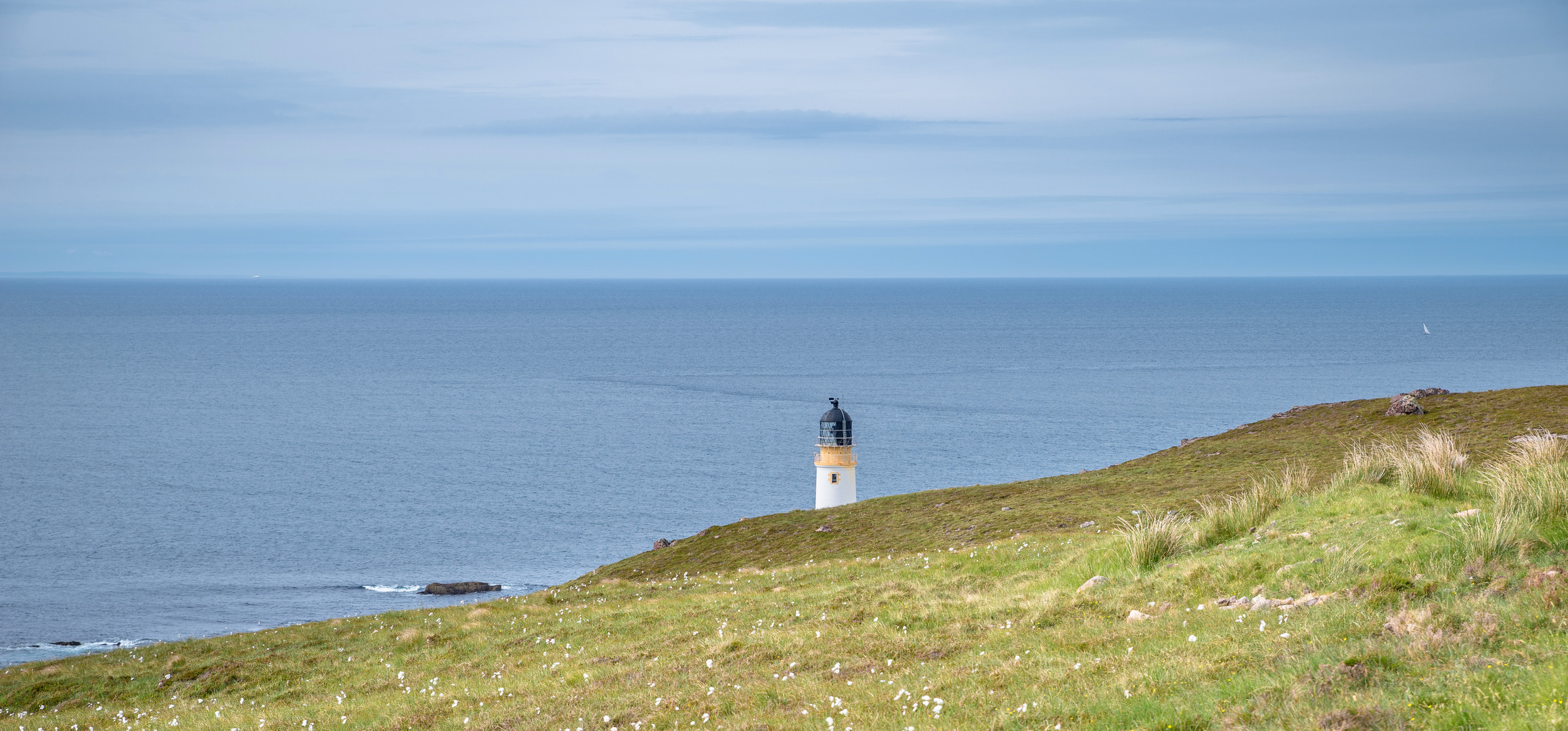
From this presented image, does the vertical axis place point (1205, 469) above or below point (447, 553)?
above

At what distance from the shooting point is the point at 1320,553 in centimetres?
1507

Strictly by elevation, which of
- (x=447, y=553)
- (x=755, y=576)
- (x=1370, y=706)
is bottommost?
(x=447, y=553)

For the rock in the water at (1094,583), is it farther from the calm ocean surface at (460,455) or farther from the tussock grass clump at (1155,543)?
the calm ocean surface at (460,455)

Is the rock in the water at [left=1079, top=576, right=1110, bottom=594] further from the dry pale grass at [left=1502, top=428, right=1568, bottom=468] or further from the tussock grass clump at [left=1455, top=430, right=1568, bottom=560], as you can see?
the dry pale grass at [left=1502, top=428, right=1568, bottom=468]

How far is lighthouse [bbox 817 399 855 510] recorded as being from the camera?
5878 centimetres

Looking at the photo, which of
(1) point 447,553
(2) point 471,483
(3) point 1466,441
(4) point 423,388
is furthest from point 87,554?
(4) point 423,388

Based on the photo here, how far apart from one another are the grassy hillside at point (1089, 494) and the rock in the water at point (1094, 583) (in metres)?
15.2

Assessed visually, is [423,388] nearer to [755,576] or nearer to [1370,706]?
[755,576]

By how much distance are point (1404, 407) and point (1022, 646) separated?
42322mm

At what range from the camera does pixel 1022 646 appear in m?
13.9

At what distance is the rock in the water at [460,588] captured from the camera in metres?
61.6

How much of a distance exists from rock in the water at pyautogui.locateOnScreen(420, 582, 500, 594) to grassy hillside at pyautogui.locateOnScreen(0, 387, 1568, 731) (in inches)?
1323

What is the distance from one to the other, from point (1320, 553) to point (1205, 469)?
2917 cm

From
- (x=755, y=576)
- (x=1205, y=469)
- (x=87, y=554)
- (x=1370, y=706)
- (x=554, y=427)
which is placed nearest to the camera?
(x=1370, y=706)
